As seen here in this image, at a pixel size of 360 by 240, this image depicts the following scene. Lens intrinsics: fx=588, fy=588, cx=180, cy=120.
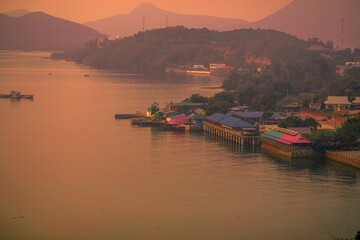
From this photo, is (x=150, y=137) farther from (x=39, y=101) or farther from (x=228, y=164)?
(x=39, y=101)

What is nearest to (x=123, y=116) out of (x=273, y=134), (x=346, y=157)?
(x=273, y=134)

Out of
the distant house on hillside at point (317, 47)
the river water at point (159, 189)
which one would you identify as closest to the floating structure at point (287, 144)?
the river water at point (159, 189)

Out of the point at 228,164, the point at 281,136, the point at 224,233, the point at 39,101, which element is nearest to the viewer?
the point at 224,233

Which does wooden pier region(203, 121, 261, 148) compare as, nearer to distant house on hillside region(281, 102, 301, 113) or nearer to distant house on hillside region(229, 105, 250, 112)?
distant house on hillside region(229, 105, 250, 112)

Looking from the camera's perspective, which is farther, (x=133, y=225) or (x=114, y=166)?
(x=114, y=166)

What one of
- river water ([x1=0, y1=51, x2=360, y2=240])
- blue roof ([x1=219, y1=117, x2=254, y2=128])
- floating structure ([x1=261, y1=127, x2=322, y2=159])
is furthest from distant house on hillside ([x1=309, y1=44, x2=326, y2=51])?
floating structure ([x1=261, y1=127, x2=322, y2=159])

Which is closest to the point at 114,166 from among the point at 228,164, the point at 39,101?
the point at 228,164

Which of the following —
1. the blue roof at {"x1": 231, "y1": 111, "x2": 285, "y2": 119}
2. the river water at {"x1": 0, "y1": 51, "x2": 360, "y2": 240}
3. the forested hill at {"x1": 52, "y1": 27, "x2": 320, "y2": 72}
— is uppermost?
the forested hill at {"x1": 52, "y1": 27, "x2": 320, "y2": 72}
